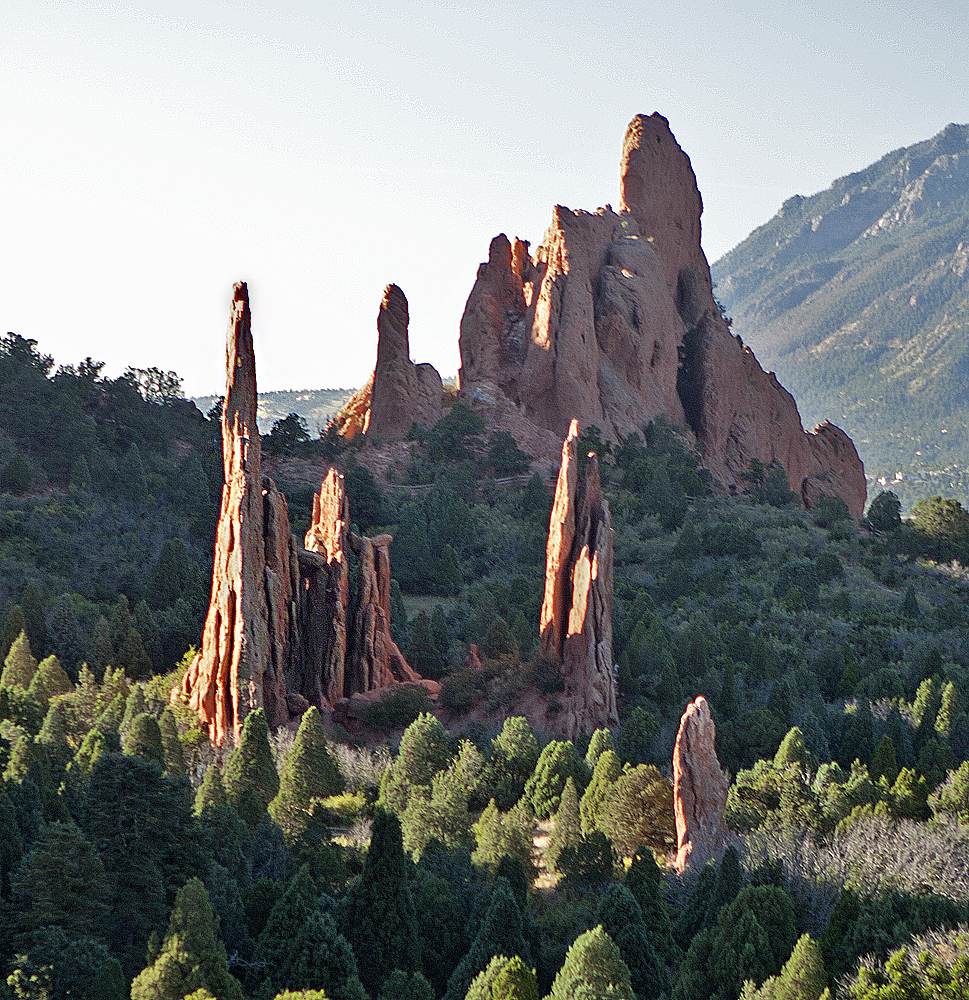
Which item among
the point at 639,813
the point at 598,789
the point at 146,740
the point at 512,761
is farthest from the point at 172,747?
the point at 639,813

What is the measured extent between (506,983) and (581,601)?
1945cm

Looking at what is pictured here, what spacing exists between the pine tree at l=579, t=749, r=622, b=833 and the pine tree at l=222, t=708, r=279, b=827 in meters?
7.68

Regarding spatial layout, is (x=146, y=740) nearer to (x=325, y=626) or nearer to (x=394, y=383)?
(x=325, y=626)

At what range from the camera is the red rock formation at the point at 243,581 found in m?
39.0

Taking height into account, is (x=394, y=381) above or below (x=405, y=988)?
above

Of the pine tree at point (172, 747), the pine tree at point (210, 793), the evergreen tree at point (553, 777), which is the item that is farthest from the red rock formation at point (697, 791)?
the pine tree at point (172, 747)

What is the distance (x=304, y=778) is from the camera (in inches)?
1412

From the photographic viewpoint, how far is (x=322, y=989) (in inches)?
1017

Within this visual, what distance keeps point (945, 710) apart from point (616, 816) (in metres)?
13.3

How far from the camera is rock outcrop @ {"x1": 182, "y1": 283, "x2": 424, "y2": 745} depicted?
128 feet

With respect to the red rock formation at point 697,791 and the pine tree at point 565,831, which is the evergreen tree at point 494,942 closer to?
the pine tree at point 565,831

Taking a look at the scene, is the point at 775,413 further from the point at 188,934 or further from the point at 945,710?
the point at 188,934

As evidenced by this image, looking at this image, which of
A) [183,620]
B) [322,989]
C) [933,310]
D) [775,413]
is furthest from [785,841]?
[933,310]

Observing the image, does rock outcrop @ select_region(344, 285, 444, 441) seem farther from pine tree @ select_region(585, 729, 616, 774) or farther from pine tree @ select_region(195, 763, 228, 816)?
pine tree @ select_region(195, 763, 228, 816)
